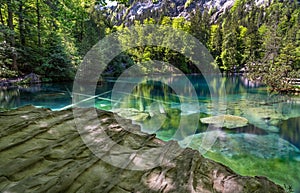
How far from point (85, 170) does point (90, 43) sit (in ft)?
80.8

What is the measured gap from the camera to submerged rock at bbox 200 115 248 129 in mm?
6667

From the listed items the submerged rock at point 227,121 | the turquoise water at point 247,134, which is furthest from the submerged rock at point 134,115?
the submerged rock at point 227,121

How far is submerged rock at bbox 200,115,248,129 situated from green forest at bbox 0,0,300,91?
4.75 metres

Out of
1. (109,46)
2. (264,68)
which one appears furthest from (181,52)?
(264,68)

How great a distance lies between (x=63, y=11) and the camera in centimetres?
702

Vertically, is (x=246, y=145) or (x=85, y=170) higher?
(x=85, y=170)

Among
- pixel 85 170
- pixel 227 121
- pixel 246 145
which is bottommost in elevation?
pixel 246 145

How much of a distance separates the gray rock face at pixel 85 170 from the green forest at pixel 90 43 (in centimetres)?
345

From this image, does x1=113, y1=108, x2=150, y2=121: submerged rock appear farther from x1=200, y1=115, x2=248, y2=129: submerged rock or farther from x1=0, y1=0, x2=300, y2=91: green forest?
x1=0, y1=0, x2=300, y2=91: green forest

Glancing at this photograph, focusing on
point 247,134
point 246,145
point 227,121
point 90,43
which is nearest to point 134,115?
point 227,121

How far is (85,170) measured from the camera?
74.8 inches

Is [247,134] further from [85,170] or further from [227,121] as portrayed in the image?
[85,170]

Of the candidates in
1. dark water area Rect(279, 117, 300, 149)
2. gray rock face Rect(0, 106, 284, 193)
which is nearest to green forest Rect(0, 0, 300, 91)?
gray rock face Rect(0, 106, 284, 193)

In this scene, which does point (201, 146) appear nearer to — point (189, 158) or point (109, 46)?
point (189, 158)
